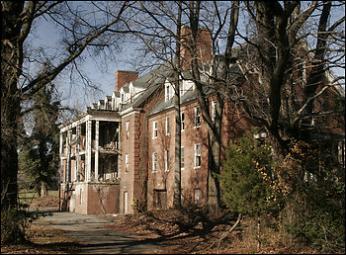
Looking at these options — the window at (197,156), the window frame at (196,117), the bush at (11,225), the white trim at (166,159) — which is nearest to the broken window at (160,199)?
the white trim at (166,159)

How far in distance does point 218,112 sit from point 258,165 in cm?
929

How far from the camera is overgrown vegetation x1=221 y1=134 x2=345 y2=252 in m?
15.4

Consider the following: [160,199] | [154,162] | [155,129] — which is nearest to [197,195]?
[160,199]

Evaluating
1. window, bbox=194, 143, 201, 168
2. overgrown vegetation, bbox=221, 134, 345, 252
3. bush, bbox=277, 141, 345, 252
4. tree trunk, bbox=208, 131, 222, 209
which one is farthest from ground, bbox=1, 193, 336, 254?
window, bbox=194, 143, 201, 168

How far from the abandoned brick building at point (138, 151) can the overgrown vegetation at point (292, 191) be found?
14.6 meters

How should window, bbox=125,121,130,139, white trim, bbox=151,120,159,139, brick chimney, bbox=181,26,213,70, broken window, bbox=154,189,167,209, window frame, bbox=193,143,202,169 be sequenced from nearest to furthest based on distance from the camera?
brick chimney, bbox=181,26,213,70
window frame, bbox=193,143,202,169
broken window, bbox=154,189,167,209
white trim, bbox=151,120,159,139
window, bbox=125,121,130,139

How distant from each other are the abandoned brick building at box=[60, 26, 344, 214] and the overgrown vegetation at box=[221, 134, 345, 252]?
14631 mm

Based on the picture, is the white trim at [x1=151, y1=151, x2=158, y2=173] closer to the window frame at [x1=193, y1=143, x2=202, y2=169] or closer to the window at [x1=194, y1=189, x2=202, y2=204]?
the window frame at [x1=193, y1=143, x2=202, y2=169]

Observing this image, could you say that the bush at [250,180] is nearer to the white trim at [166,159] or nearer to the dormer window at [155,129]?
the white trim at [166,159]

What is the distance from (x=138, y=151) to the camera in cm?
4431

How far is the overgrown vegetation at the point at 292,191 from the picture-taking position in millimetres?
15375

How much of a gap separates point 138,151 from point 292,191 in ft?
92.4

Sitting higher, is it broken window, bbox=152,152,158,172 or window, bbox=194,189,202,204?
broken window, bbox=152,152,158,172

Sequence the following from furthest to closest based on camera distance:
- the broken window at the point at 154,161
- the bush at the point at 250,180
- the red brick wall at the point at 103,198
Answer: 1. the red brick wall at the point at 103,198
2. the broken window at the point at 154,161
3. the bush at the point at 250,180
